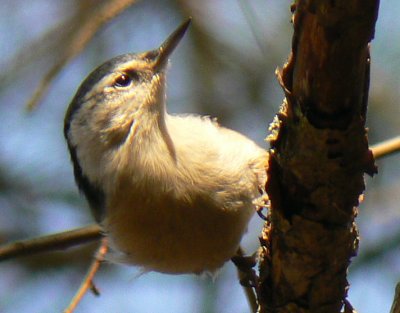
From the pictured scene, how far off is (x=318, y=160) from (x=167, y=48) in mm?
1559

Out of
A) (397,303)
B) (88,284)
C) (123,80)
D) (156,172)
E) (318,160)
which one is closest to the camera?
(318,160)

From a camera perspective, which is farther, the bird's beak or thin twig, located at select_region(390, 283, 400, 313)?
the bird's beak

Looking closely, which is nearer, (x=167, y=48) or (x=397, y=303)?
(x=397, y=303)

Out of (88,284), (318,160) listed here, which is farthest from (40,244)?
(318,160)

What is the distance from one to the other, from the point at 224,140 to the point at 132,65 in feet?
1.79

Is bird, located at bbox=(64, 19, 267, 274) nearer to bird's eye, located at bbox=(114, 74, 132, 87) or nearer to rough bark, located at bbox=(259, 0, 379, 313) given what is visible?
bird's eye, located at bbox=(114, 74, 132, 87)

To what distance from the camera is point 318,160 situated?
6.21 feet

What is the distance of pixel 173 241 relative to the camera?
9.15ft

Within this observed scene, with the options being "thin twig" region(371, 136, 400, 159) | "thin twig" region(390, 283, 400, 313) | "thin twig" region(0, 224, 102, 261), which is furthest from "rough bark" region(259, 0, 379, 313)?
"thin twig" region(0, 224, 102, 261)

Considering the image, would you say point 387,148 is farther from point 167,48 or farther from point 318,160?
point 167,48

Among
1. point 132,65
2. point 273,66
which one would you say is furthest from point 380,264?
point 132,65

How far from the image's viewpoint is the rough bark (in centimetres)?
168

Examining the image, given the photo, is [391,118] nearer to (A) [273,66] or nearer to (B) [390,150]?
(A) [273,66]

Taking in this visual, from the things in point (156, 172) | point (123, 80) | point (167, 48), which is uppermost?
point (167, 48)
